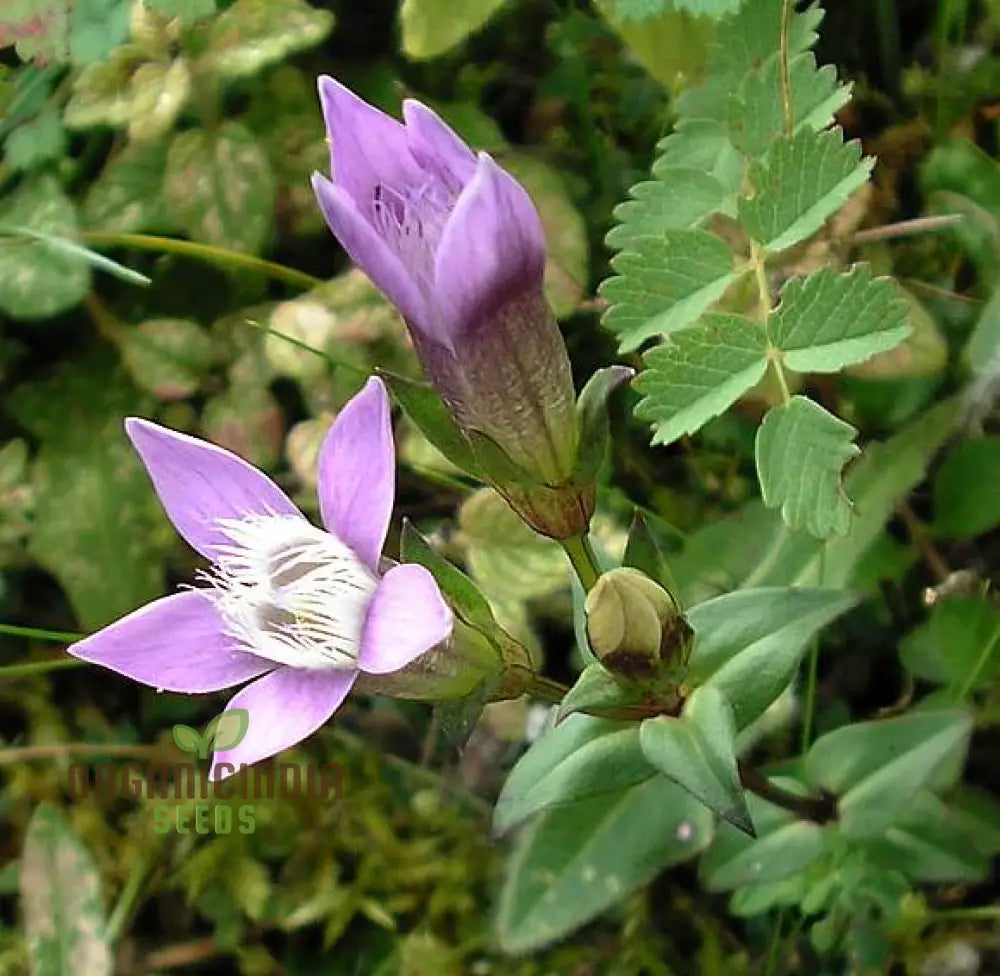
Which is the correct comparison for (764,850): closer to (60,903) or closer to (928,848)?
(928,848)

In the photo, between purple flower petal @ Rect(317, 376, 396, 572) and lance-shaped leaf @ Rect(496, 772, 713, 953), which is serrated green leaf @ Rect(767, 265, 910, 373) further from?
lance-shaped leaf @ Rect(496, 772, 713, 953)

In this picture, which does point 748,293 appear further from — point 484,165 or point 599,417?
point 484,165

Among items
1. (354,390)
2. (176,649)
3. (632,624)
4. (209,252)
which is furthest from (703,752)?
(209,252)

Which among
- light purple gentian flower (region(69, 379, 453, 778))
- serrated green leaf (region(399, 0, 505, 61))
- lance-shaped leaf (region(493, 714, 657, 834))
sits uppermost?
serrated green leaf (region(399, 0, 505, 61))

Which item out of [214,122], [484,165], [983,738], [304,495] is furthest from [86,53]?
[983,738]

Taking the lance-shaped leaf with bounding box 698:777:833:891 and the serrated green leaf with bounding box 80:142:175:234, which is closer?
the lance-shaped leaf with bounding box 698:777:833:891

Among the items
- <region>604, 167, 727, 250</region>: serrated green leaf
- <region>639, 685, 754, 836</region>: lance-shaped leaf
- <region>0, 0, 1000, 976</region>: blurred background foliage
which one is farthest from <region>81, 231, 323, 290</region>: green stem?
<region>639, 685, 754, 836</region>: lance-shaped leaf
